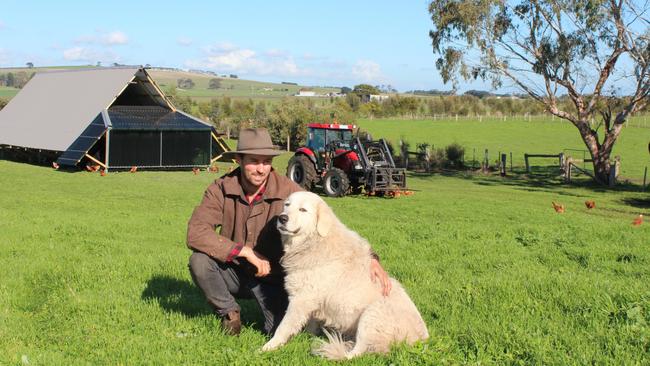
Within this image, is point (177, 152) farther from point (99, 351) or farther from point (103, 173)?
point (99, 351)

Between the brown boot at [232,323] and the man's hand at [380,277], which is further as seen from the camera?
the brown boot at [232,323]

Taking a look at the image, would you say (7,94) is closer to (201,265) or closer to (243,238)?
(243,238)

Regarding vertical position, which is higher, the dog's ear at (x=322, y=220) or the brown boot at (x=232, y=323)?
the dog's ear at (x=322, y=220)

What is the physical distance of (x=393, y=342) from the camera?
183 inches

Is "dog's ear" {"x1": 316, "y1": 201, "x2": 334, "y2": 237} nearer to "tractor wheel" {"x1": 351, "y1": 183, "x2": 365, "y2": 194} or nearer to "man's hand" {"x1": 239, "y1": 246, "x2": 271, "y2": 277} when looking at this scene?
"man's hand" {"x1": 239, "y1": 246, "x2": 271, "y2": 277}

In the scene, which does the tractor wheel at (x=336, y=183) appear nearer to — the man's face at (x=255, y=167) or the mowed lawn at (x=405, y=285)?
the mowed lawn at (x=405, y=285)

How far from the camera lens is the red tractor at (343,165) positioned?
20484 mm

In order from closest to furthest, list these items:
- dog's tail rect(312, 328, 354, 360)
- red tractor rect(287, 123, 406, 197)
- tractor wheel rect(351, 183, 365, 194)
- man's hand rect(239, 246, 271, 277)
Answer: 1. dog's tail rect(312, 328, 354, 360)
2. man's hand rect(239, 246, 271, 277)
3. red tractor rect(287, 123, 406, 197)
4. tractor wheel rect(351, 183, 365, 194)

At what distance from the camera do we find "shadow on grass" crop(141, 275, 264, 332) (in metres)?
5.84

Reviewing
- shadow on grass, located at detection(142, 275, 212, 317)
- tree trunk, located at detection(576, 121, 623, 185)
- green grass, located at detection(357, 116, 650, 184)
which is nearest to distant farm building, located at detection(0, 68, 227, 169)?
green grass, located at detection(357, 116, 650, 184)

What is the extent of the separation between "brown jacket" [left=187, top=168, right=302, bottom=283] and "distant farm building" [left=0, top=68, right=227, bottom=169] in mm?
24232

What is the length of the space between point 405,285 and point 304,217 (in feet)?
7.92

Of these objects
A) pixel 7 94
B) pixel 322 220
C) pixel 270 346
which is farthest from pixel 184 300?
pixel 7 94

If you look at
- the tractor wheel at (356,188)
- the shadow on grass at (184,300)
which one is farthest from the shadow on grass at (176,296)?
the tractor wheel at (356,188)
